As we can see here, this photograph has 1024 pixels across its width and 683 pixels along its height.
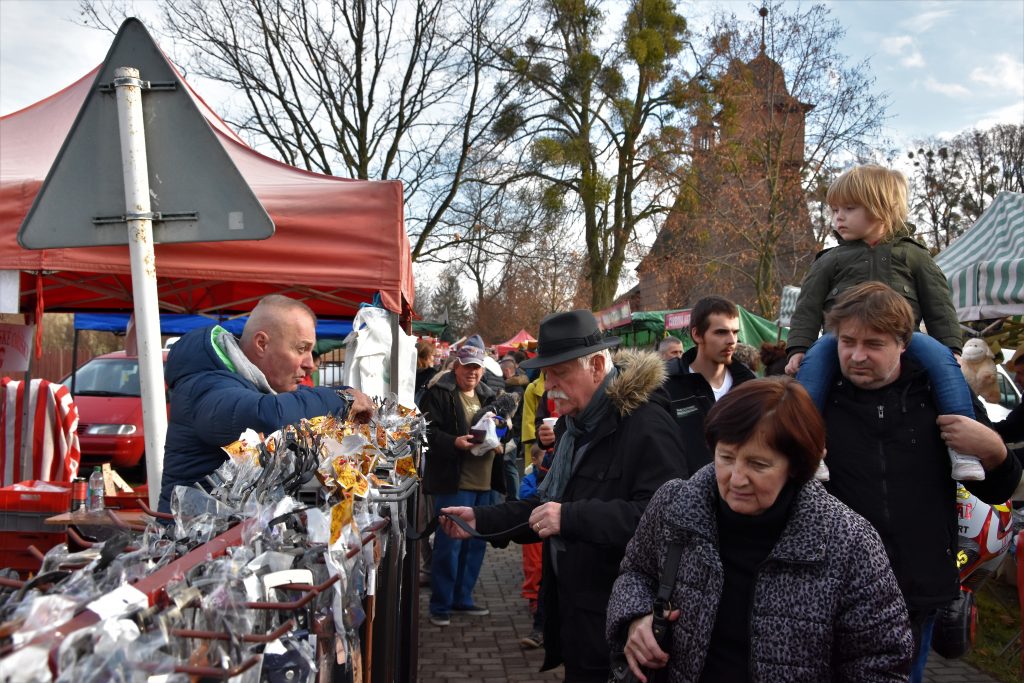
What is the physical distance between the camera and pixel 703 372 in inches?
173

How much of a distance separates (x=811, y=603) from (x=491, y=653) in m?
4.06

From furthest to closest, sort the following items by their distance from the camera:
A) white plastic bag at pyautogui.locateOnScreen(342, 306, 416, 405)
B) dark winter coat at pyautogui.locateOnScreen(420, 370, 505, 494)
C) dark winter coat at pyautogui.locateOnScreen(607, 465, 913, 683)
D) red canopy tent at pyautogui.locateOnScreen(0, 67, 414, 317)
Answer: dark winter coat at pyautogui.locateOnScreen(420, 370, 505, 494), white plastic bag at pyautogui.locateOnScreen(342, 306, 416, 405), red canopy tent at pyautogui.locateOnScreen(0, 67, 414, 317), dark winter coat at pyautogui.locateOnScreen(607, 465, 913, 683)

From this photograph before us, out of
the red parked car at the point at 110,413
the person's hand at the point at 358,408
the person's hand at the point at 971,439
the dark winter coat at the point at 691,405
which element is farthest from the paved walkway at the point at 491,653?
the red parked car at the point at 110,413

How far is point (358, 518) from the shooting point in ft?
6.70

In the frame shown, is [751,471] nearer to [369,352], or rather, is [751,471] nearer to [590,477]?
[590,477]

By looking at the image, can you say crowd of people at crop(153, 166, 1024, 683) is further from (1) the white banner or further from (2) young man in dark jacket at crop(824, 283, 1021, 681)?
(1) the white banner

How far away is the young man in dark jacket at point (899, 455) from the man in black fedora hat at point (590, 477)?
1.95 ft

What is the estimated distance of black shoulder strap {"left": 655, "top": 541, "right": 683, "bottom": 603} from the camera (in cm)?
213

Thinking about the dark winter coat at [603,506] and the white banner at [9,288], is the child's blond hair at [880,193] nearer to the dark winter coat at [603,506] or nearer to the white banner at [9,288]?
the dark winter coat at [603,506]

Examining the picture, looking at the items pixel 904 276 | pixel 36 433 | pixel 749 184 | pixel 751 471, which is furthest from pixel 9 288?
pixel 749 184

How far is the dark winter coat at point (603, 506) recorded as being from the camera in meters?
2.55

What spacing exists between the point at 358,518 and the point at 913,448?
5.96ft

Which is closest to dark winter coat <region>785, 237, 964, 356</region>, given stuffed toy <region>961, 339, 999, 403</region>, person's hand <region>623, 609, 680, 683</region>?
person's hand <region>623, 609, 680, 683</region>

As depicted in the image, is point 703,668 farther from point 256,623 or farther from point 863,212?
point 863,212
